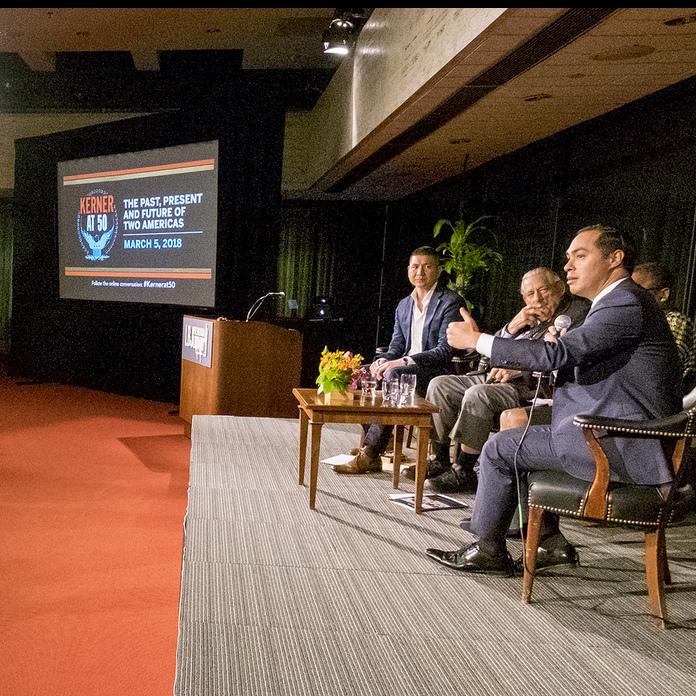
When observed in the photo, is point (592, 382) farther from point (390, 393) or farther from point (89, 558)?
point (89, 558)

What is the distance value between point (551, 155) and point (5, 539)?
16.1 feet

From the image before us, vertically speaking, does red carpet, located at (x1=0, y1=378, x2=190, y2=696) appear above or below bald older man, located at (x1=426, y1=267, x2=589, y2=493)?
below

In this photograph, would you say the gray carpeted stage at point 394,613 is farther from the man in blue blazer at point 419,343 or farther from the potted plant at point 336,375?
the man in blue blazer at point 419,343

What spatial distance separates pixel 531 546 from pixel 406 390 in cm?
130

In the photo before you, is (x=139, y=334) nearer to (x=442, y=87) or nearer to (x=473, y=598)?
(x=442, y=87)

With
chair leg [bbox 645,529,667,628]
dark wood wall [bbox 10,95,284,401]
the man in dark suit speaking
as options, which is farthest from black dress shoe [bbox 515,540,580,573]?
dark wood wall [bbox 10,95,284,401]

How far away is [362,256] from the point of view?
32.4 feet

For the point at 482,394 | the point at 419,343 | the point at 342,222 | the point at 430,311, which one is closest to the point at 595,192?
the point at 430,311

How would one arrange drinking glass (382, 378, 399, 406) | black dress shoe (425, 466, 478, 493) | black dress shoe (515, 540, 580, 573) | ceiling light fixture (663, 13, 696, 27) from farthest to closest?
1. black dress shoe (425, 466, 478, 493)
2. drinking glass (382, 378, 399, 406)
3. ceiling light fixture (663, 13, 696, 27)
4. black dress shoe (515, 540, 580, 573)

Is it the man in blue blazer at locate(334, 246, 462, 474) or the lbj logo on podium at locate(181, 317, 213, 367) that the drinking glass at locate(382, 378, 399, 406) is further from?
the lbj logo on podium at locate(181, 317, 213, 367)

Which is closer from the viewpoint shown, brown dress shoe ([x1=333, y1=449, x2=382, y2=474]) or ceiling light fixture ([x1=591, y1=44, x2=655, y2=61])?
ceiling light fixture ([x1=591, y1=44, x2=655, y2=61])

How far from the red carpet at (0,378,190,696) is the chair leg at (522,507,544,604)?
1214mm

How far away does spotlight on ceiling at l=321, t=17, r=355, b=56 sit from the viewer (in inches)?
232

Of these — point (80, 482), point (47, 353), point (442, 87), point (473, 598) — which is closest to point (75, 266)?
point (47, 353)
